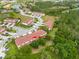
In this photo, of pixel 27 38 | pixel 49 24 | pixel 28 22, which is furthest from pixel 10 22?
pixel 27 38

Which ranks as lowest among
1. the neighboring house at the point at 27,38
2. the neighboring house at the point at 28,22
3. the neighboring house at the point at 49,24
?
the neighboring house at the point at 28,22

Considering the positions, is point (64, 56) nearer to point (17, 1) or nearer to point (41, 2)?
point (41, 2)

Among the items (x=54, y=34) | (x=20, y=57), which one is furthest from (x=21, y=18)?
(x=20, y=57)

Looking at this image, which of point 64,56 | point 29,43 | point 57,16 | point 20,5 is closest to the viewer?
point 64,56

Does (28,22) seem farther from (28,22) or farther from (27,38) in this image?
(27,38)

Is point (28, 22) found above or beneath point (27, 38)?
beneath

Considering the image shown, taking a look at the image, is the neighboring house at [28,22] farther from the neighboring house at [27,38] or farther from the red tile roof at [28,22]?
the neighboring house at [27,38]

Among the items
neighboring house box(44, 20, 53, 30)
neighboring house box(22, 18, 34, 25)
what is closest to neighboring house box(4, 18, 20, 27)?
neighboring house box(22, 18, 34, 25)

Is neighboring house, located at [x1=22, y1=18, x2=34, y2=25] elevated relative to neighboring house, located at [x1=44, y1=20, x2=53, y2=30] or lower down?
lower down

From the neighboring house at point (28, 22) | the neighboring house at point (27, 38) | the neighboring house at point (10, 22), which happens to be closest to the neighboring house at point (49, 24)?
the neighboring house at point (28, 22)

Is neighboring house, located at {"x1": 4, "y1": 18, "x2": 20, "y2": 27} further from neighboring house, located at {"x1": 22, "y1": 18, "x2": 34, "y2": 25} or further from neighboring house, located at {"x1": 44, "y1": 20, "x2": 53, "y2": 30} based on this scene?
neighboring house, located at {"x1": 44, "y1": 20, "x2": 53, "y2": 30}

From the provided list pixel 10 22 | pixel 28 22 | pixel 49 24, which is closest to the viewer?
pixel 49 24
